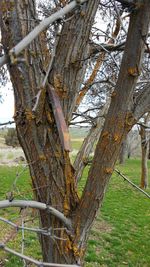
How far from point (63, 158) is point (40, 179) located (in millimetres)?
195

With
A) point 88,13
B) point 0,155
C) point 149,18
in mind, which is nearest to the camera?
point 149,18

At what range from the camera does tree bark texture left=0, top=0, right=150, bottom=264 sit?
1.97m

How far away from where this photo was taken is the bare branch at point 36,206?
5.75 feet

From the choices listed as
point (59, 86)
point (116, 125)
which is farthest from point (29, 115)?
point (116, 125)

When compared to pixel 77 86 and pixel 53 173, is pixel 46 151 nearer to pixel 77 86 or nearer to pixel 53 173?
pixel 53 173

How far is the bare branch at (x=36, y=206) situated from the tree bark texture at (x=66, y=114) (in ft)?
0.19

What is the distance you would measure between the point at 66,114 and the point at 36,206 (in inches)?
24.6

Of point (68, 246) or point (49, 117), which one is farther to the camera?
point (68, 246)

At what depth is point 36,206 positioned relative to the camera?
1.95 meters

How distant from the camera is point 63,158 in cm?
214

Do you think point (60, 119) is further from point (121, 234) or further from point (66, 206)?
point (121, 234)

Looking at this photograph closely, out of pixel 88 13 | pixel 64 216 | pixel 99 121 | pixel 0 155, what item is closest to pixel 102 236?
pixel 99 121

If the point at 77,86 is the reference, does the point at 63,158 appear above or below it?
below

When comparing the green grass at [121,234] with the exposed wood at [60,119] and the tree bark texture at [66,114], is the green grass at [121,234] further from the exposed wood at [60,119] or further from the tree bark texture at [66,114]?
the exposed wood at [60,119]
